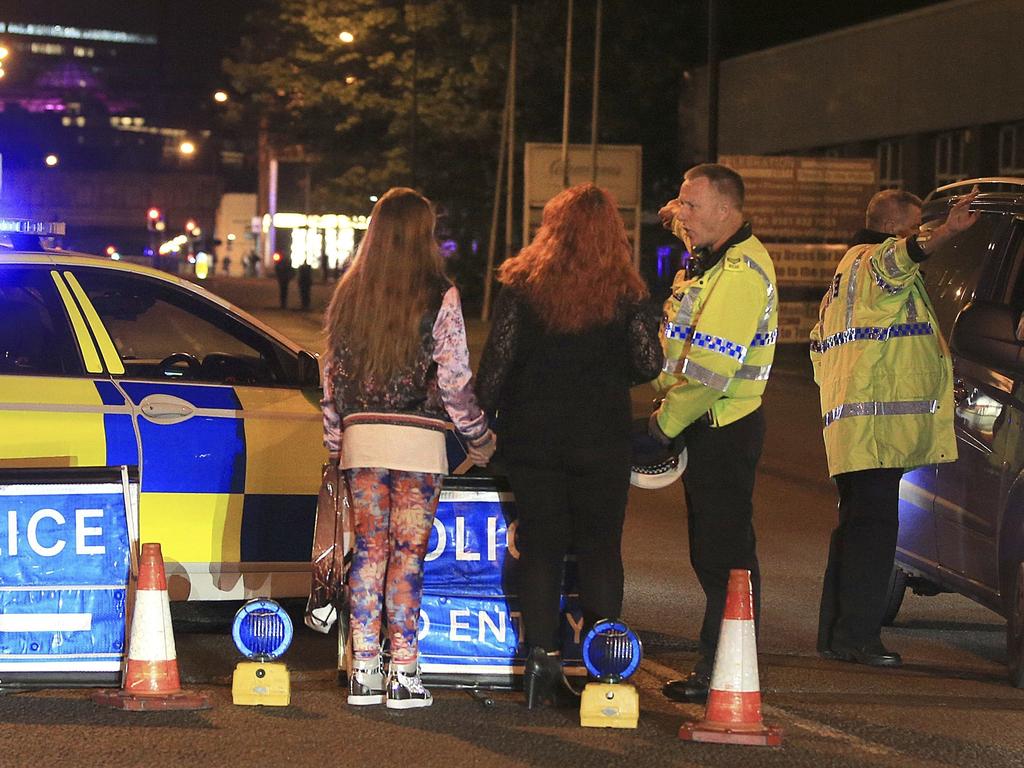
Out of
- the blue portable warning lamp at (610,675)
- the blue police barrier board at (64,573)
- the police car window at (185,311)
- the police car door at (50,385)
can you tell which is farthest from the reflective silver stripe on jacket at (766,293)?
the police car door at (50,385)

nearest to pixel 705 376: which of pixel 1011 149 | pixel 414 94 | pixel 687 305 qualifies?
pixel 687 305

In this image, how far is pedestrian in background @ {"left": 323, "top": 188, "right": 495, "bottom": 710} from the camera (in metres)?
6.02

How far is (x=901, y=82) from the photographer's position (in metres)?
32.3

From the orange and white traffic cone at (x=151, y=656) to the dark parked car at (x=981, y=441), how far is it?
3073 mm

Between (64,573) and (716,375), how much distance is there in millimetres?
2401

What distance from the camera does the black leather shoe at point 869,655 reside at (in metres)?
7.09

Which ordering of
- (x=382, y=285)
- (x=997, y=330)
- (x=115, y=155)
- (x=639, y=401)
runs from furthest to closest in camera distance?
(x=115, y=155), (x=639, y=401), (x=997, y=330), (x=382, y=285)

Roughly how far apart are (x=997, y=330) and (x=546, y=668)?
7.11ft

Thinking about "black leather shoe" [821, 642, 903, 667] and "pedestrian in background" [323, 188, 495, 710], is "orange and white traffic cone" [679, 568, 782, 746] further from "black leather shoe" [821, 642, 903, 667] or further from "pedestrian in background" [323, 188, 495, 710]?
"black leather shoe" [821, 642, 903, 667]

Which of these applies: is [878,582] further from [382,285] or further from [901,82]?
[901,82]

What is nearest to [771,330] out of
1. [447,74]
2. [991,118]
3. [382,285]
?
[382,285]

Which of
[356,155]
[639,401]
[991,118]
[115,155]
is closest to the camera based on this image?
[639,401]

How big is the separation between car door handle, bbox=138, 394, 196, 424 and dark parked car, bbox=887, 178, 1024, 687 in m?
3.08

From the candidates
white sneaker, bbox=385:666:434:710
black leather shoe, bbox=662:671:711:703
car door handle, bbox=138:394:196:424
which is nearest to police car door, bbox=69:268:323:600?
car door handle, bbox=138:394:196:424
